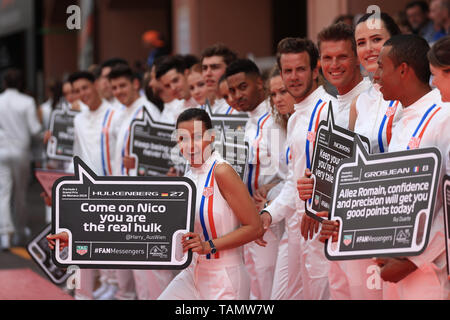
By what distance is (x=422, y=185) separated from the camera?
11.5 feet

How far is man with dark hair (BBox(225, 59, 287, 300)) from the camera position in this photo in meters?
5.82

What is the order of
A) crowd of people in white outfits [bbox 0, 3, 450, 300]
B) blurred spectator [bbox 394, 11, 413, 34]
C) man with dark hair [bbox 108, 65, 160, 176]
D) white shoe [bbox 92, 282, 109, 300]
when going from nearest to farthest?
1. crowd of people in white outfits [bbox 0, 3, 450, 300]
2. blurred spectator [bbox 394, 11, 413, 34]
3. man with dark hair [bbox 108, 65, 160, 176]
4. white shoe [bbox 92, 282, 109, 300]

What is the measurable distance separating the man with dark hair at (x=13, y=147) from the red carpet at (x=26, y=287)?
5.96ft

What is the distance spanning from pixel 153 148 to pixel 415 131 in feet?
9.73

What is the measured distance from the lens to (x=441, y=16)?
7.62 m

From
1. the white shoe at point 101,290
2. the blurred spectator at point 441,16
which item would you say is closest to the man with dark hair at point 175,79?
the white shoe at point 101,290

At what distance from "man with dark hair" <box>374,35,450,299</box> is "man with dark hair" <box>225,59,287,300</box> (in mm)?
1904

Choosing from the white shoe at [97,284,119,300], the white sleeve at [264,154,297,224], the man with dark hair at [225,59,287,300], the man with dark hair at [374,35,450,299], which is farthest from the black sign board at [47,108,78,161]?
the man with dark hair at [374,35,450,299]

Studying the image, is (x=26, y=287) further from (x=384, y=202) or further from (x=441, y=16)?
(x=384, y=202)

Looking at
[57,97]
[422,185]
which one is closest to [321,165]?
[422,185]

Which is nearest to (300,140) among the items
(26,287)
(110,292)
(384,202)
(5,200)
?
(384,202)

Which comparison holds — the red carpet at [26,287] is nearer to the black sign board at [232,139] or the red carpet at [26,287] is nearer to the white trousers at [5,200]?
the white trousers at [5,200]

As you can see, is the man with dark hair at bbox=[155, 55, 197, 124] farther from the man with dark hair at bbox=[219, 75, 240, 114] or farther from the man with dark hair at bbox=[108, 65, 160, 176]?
the man with dark hair at bbox=[219, 75, 240, 114]
